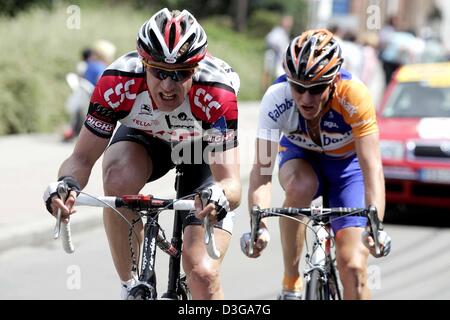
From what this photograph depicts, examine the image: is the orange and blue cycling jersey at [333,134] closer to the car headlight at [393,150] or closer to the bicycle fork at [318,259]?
the bicycle fork at [318,259]

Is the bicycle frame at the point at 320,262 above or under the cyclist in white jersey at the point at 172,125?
under

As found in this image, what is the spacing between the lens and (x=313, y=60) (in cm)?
597

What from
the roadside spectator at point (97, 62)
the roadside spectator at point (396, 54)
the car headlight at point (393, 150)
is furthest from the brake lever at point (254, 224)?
the roadside spectator at point (396, 54)

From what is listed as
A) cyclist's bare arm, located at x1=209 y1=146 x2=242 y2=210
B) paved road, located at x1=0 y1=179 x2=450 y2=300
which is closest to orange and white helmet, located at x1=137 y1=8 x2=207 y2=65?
cyclist's bare arm, located at x1=209 y1=146 x2=242 y2=210

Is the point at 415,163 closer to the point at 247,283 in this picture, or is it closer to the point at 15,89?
the point at 247,283

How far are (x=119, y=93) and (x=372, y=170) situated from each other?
58.0 inches

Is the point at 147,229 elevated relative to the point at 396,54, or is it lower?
lower

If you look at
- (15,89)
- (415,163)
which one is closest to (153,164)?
(415,163)

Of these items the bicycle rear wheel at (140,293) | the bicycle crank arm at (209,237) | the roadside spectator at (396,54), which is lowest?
the bicycle rear wheel at (140,293)

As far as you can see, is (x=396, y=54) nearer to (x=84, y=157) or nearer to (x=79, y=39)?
(x=79, y=39)

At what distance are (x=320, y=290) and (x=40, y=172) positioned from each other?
905 centimetres

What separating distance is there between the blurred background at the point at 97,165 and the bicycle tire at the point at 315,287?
266 centimetres

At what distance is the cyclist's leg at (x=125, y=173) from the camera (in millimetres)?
5867

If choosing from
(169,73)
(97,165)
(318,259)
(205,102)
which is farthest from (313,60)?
(97,165)
